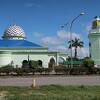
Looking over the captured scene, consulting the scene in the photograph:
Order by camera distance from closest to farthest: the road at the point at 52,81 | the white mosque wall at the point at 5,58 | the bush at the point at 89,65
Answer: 1. the road at the point at 52,81
2. the bush at the point at 89,65
3. the white mosque wall at the point at 5,58

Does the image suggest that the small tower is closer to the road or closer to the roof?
the roof

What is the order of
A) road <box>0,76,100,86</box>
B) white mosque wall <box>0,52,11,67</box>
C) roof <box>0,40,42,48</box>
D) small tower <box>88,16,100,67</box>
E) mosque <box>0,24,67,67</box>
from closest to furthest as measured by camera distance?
1. road <box>0,76,100,86</box>
2. white mosque wall <box>0,52,11,67</box>
3. small tower <box>88,16,100,67</box>
4. mosque <box>0,24,67,67</box>
5. roof <box>0,40,42,48</box>

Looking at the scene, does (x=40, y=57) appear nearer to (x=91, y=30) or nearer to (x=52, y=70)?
(x=91, y=30)

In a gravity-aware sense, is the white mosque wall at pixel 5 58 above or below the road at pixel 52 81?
above

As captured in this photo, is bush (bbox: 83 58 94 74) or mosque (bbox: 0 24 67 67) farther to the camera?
mosque (bbox: 0 24 67 67)

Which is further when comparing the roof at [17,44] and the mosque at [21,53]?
the roof at [17,44]

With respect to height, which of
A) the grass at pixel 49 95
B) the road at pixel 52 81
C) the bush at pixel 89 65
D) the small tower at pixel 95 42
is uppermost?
the small tower at pixel 95 42

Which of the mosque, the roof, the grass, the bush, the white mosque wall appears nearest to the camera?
the grass

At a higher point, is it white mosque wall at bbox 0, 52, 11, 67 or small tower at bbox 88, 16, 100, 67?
small tower at bbox 88, 16, 100, 67

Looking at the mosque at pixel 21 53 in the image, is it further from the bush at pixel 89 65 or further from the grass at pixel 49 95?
the grass at pixel 49 95

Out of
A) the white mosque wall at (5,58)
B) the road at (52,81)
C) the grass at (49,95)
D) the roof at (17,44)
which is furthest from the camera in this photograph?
the roof at (17,44)

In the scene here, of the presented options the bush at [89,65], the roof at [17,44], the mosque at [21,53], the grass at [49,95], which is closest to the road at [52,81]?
the grass at [49,95]

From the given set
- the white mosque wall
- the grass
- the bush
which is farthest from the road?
the white mosque wall

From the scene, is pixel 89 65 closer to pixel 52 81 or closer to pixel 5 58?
pixel 52 81
